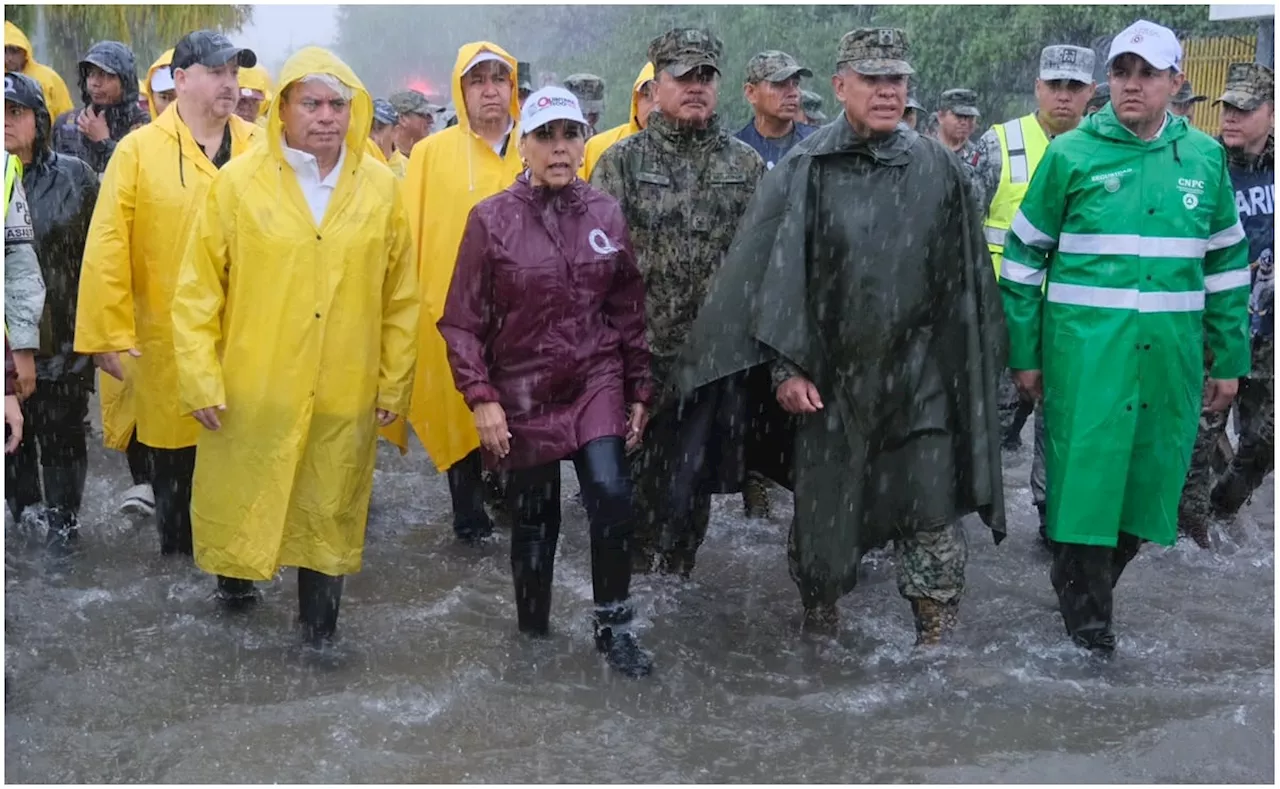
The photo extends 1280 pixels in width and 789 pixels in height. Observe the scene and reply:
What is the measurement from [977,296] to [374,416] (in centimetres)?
214

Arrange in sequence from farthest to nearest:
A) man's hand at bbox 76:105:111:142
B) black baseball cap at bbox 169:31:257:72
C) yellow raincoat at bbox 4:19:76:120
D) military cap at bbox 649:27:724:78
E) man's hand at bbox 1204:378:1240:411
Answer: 1. yellow raincoat at bbox 4:19:76:120
2. man's hand at bbox 76:105:111:142
3. black baseball cap at bbox 169:31:257:72
4. military cap at bbox 649:27:724:78
5. man's hand at bbox 1204:378:1240:411

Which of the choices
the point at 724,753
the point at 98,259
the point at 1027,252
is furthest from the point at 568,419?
the point at 98,259

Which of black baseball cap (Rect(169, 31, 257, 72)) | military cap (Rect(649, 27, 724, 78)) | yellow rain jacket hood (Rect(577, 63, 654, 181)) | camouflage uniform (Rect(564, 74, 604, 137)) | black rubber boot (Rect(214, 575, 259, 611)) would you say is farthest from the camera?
camouflage uniform (Rect(564, 74, 604, 137))

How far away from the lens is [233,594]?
214 inches

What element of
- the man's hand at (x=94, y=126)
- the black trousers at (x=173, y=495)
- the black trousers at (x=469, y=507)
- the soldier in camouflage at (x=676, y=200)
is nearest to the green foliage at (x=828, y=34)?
the man's hand at (x=94, y=126)

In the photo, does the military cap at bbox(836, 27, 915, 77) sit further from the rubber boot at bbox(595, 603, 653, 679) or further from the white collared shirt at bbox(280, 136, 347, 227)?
the rubber boot at bbox(595, 603, 653, 679)

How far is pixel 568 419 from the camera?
→ 4809 millimetres

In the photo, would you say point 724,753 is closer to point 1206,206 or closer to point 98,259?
point 1206,206

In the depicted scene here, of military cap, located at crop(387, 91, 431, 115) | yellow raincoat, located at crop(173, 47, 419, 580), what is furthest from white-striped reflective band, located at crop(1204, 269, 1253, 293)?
military cap, located at crop(387, 91, 431, 115)

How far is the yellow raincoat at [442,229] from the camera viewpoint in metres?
6.30

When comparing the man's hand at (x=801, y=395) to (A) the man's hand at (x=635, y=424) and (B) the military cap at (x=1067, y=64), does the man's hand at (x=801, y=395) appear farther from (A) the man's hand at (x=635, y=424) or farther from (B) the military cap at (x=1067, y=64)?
(B) the military cap at (x=1067, y=64)

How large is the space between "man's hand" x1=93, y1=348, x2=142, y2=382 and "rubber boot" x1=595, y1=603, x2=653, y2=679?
2.22m

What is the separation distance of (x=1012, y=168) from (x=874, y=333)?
2.54 m

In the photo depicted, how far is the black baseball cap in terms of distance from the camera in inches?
223
